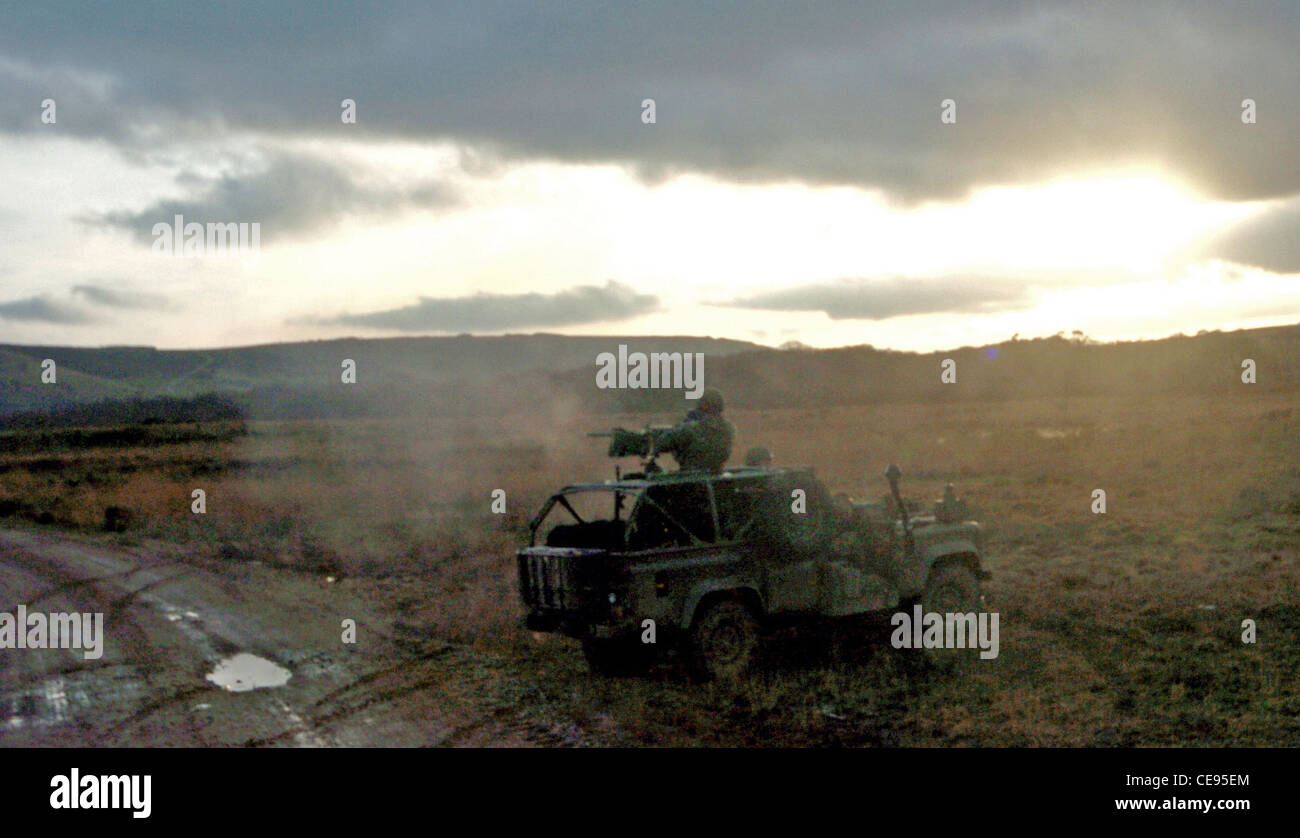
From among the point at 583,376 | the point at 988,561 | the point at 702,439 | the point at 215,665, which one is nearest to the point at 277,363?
the point at 583,376

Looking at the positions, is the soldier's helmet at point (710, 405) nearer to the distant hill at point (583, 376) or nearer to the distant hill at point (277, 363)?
the distant hill at point (583, 376)

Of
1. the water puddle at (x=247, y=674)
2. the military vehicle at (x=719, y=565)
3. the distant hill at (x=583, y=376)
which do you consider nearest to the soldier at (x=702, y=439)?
the military vehicle at (x=719, y=565)

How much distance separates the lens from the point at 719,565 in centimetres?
1049

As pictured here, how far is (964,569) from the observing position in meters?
12.3

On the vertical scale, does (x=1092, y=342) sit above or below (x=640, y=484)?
above

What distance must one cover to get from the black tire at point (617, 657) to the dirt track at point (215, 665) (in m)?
1.22

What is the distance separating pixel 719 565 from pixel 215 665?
5689 millimetres

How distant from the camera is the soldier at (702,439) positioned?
11.6 metres

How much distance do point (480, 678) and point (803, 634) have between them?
3566mm

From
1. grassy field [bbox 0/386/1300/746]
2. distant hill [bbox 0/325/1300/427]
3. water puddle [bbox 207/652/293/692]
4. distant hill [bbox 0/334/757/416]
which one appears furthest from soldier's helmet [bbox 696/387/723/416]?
distant hill [bbox 0/334/757/416]

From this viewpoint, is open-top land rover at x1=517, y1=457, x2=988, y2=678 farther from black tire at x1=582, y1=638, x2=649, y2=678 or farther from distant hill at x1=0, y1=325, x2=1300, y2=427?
distant hill at x1=0, y1=325, x2=1300, y2=427

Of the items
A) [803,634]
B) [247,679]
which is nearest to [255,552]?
[247,679]

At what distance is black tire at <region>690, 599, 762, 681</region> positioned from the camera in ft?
34.1
